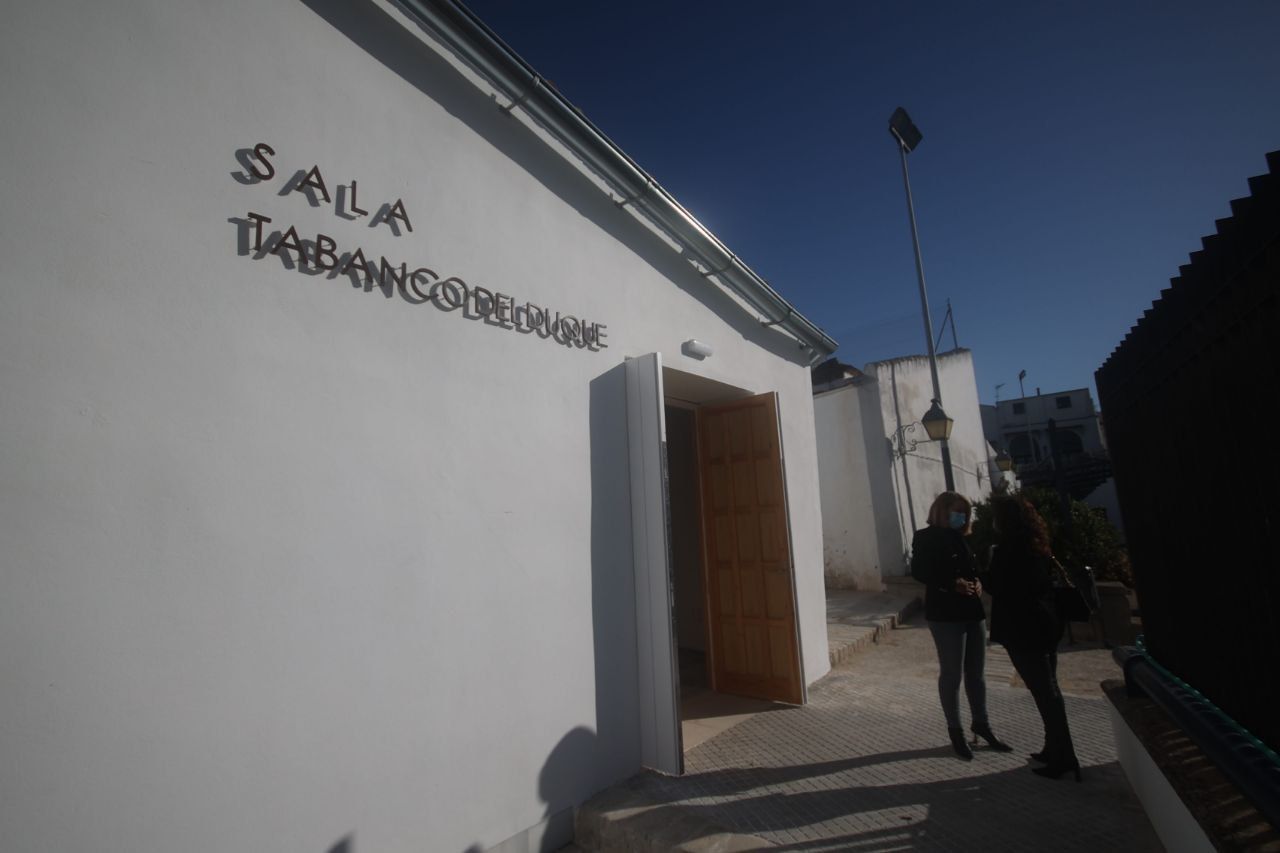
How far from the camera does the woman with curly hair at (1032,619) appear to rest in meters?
3.59

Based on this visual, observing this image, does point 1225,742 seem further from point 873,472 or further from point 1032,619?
point 873,472

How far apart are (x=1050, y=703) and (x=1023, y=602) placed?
599 mm

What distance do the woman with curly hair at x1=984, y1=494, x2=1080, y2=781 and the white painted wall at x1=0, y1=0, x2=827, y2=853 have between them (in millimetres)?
2321

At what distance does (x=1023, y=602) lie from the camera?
3.64 metres

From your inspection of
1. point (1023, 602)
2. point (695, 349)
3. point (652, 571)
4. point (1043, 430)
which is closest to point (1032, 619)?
point (1023, 602)

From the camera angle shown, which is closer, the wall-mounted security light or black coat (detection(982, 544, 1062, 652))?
black coat (detection(982, 544, 1062, 652))

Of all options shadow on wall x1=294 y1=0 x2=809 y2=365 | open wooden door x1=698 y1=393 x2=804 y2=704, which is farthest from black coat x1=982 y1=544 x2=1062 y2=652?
shadow on wall x1=294 y1=0 x2=809 y2=365

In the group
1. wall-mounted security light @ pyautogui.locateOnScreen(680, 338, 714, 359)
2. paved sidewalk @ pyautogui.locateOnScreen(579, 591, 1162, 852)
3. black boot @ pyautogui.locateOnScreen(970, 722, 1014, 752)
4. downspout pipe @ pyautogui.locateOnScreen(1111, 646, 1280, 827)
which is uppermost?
wall-mounted security light @ pyautogui.locateOnScreen(680, 338, 714, 359)

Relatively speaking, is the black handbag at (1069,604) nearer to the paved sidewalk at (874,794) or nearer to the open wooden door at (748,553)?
the paved sidewalk at (874,794)

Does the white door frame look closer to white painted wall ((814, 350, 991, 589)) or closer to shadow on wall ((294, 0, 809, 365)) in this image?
shadow on wall ((294, 0, 809, 365))

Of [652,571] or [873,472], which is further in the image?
[873,472]

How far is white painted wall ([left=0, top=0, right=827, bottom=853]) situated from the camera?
6.90 feet

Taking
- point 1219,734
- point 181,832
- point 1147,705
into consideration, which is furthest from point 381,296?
point 1147,705

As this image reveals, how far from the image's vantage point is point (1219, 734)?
198 centimetres
